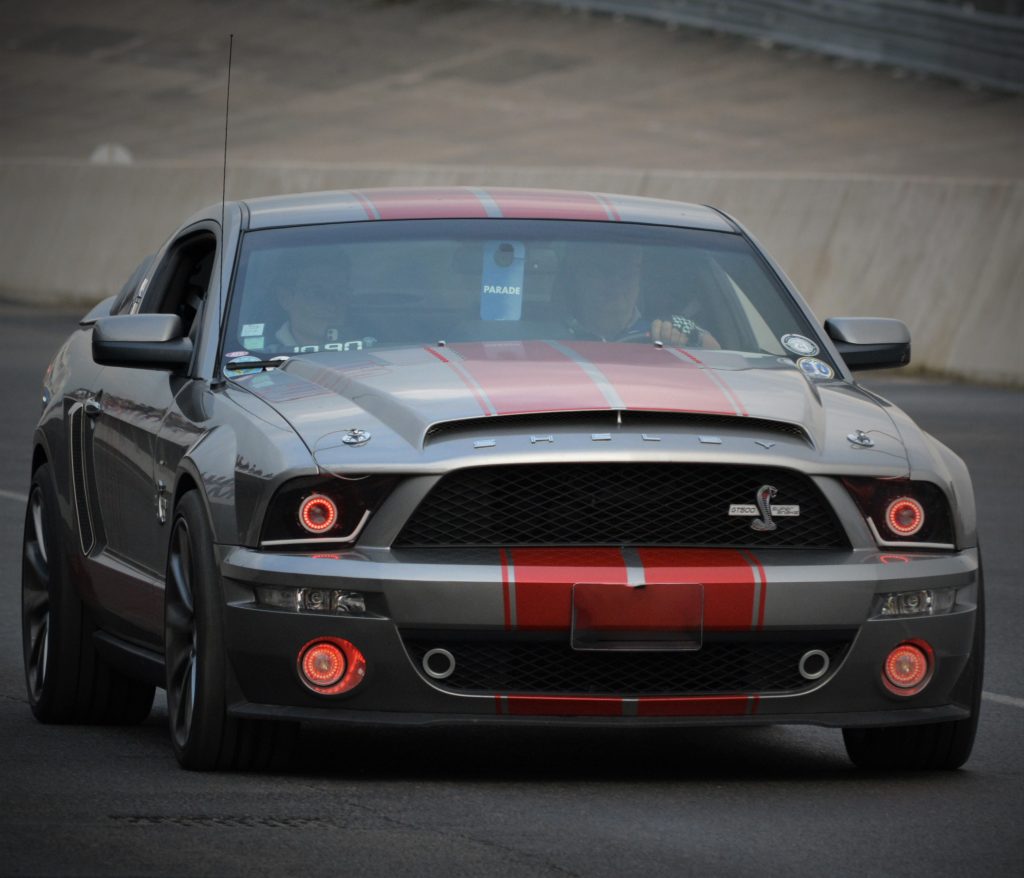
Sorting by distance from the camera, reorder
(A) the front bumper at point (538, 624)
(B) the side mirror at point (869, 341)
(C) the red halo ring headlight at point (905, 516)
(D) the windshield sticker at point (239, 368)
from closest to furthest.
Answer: (A) the front bumper at point (538, 624), (C) the red halo ring headlight at point (905, 516), (D) the windshield sticker at point (239, 368), (B) the side mirror at point (869, 341)

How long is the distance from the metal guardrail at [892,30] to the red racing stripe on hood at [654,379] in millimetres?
50348

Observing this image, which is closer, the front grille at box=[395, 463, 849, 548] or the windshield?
the front grille at box=[395, 463, 849, 548]

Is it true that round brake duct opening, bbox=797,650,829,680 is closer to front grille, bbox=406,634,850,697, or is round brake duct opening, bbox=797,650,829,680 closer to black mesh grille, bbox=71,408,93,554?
front grille, bbox=406,634,850,697

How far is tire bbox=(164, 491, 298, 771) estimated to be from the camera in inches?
260

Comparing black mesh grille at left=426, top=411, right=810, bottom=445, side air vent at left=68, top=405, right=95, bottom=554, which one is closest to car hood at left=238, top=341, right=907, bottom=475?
black mesh grille at left=426, top=411, right=810, bottom=445

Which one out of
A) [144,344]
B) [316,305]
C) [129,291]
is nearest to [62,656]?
[144,344]

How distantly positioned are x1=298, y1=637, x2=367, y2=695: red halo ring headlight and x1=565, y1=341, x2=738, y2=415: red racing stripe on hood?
0.90 meters

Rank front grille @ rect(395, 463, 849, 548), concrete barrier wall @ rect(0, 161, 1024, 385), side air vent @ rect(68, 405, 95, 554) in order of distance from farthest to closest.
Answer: concrete barrier wall @ rect(0, 161, 1024, 385) → side air vent @ rect(68, 405, 95, 554) → front grille @ rect(395, 463, 849, 548)

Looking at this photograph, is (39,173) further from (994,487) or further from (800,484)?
(800,484)

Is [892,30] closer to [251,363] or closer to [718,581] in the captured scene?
[251,363]

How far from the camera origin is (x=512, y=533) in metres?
6.50

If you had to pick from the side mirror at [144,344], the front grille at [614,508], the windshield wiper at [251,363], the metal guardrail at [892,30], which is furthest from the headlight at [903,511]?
the metal guardrail at [892,30]

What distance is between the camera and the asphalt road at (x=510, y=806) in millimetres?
5684

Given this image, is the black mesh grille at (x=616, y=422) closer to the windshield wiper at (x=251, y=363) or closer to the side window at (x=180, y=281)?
the windshield wiper at (x=251, y=363)
